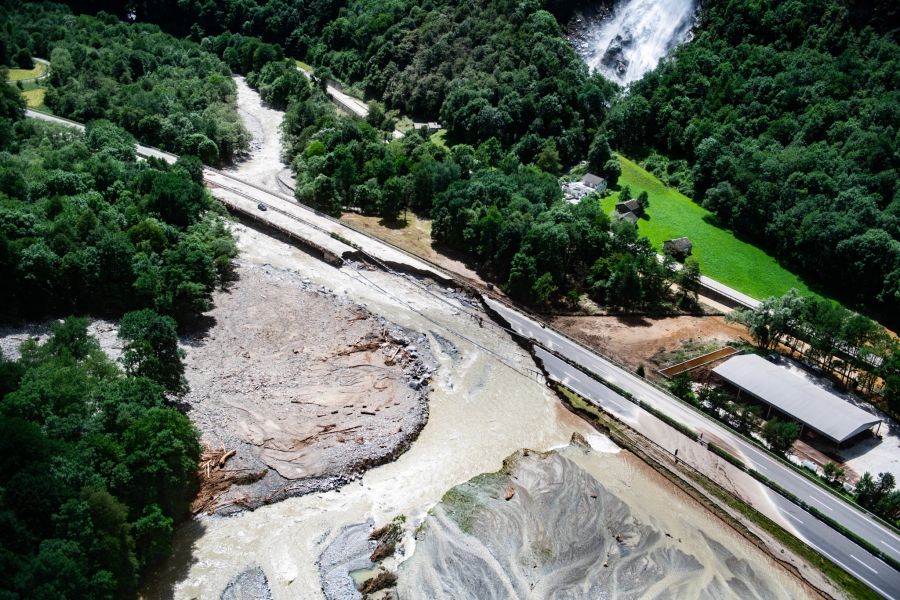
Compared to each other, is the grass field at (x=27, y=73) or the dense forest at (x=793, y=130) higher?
the dense forest at (x=793, y=130)

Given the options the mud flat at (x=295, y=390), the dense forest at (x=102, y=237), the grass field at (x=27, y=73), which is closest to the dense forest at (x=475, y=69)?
the dense forest at (x=102, y=237)

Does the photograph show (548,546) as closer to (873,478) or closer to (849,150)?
(873,478)

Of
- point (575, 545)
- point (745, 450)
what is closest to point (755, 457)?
point (745, 450)

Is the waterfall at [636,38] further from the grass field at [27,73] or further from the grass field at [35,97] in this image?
the grass field at [27,73]

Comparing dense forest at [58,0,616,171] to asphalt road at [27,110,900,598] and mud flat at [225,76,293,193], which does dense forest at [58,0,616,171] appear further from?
asphalt road at [27,110,900,598]

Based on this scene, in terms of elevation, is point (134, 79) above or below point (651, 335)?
below

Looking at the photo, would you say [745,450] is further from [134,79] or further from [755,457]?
[134,79]

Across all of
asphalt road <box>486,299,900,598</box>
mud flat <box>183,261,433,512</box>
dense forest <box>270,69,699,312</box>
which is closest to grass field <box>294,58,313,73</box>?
dense forest <box>270,69,699,312</box>
